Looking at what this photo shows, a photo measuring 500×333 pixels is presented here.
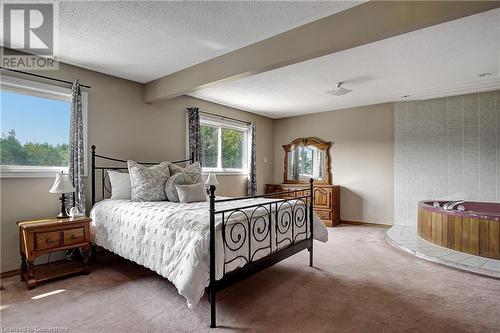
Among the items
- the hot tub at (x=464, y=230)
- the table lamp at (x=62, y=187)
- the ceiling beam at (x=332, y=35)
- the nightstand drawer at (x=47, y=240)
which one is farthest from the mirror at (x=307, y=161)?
the nightstand drawer at (x=47, y=240)

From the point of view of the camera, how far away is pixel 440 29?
2.62 metres

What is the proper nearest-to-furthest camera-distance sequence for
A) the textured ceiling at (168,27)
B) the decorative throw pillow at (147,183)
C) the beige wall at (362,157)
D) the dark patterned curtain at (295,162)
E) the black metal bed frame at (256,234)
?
the black metal bed frame at (256,234) < the textured ceiling at (168,27) < the decorative throw pillow at (147,183) < the beige wall at (362,157) < the dark patterned curtain at (295,162)

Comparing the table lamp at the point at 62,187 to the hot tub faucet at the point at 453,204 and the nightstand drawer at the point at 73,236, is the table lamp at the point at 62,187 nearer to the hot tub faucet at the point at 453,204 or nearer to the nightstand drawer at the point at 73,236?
the nightstand drawer at the point at 73,236

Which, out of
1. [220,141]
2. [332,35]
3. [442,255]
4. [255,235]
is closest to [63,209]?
[255,235]

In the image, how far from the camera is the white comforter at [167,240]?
204cm

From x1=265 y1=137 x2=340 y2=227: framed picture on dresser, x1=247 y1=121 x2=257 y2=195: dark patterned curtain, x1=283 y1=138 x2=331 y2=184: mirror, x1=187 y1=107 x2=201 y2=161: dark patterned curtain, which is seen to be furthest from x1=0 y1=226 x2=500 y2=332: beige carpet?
x1=283 y1=138 x2=331 y2=184: mirror

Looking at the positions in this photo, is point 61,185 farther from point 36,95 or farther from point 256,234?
point 256,234

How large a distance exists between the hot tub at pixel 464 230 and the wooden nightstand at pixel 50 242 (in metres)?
4.65

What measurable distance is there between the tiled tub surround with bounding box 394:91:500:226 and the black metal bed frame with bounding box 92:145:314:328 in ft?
10.2

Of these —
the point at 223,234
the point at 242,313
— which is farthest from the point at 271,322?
the point at 223,234

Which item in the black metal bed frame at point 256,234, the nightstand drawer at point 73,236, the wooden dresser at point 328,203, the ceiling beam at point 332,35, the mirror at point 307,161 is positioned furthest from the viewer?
the mirror at point 307,161

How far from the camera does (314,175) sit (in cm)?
656

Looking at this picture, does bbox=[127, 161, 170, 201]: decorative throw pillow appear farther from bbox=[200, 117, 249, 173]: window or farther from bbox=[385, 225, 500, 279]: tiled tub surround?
bbox=[385, 225, 500, 279]: tiled tub surround

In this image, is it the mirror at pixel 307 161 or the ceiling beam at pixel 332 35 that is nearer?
the ceiling beam at pixel 332 35
